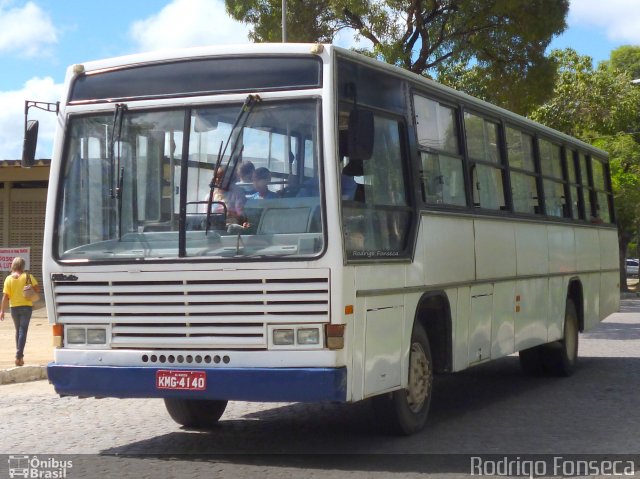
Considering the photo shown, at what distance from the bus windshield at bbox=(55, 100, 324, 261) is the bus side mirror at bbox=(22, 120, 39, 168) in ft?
1.57

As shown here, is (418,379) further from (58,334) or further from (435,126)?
(58,334)

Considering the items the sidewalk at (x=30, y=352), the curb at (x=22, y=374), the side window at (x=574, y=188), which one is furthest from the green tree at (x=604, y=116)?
the curb at (x=22, y=374)

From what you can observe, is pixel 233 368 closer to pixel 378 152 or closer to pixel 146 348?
pixel 146 348

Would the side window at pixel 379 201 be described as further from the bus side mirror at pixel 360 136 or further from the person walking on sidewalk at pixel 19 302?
the person walking on sidewalk at pixel 19 302

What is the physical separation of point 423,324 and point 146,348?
2667 mm

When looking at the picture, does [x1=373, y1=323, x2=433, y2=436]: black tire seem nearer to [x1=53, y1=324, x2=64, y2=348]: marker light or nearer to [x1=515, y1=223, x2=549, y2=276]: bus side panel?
[x1=53, y1=324, x2=64, y2=348]: marker light

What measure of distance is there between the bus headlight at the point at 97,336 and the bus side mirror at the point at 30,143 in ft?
5.28

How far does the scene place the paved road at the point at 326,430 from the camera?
823cm

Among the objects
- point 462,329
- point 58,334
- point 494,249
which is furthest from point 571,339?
point 58,334

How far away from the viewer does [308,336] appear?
7906 millimetres

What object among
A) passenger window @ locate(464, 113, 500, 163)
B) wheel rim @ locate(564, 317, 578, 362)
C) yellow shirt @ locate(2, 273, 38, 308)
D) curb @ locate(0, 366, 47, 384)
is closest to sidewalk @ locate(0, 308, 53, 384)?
curb @ locate(0, 366, 47, 384)

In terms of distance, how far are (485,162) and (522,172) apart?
4.79ft

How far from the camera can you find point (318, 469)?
7934 millimetres

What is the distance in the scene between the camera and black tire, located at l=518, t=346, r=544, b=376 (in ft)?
46.6
